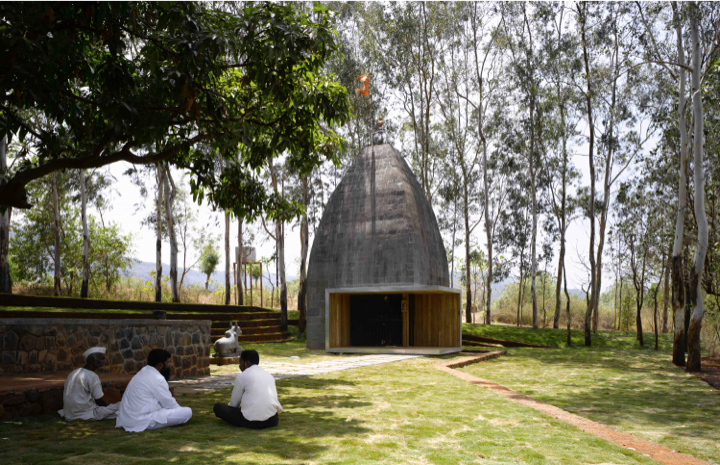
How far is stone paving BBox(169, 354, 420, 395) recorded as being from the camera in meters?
8.96

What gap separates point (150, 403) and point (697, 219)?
42.6 feet

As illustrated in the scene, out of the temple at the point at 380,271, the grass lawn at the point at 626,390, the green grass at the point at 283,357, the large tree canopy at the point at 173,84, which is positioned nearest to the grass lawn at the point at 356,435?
the grass lawn at the point at 626,390

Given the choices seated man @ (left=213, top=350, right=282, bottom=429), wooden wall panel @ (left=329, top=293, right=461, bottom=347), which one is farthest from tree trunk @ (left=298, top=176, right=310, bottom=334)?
seated man @ (left=213, top=350, right=282, bottom=429)

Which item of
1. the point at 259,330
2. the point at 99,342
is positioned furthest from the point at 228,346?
the point at 259,330

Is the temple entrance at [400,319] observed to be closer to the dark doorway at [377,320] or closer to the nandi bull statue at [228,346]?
the dark doorway at [377,320]

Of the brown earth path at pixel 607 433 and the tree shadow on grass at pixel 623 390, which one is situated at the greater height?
the brown earth path at pixel 607 433

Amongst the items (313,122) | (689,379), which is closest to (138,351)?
(313,122)

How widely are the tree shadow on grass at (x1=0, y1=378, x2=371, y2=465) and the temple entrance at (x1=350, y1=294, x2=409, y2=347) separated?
43.2 feet

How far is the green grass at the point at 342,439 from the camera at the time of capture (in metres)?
4.70

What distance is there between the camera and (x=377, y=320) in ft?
66.5

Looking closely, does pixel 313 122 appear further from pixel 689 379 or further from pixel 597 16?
pixel 597 16

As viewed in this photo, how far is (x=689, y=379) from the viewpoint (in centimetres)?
1202

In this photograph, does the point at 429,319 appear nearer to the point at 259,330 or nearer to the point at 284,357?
the point at 284,357

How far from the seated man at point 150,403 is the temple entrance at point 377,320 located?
14.6m
